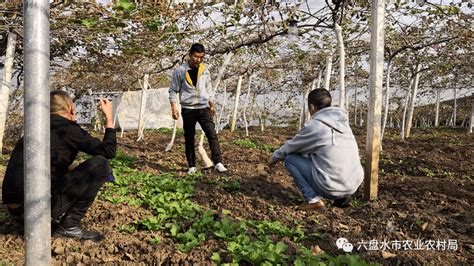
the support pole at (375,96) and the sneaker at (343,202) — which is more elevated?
the support pole at (375,96)

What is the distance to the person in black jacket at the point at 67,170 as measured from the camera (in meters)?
2.37

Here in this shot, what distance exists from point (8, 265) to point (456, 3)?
6364 mm

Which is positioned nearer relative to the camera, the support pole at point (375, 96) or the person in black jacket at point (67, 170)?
the person in black jacket at point (67, 170)

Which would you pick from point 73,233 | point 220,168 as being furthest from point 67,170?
point 220,168

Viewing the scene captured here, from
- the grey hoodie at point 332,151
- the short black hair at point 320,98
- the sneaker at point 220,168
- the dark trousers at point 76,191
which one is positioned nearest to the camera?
the dark trousers at point 76,191

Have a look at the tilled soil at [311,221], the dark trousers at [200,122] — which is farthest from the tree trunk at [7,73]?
the dark trousers at [200,122]

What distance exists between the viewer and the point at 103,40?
15.3ft

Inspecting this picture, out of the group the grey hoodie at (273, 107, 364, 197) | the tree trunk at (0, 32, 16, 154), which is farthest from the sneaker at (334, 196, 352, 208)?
the tree trunk at (0, 32, 16, 154)

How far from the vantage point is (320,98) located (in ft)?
11.3

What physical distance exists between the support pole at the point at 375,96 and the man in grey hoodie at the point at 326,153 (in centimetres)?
51

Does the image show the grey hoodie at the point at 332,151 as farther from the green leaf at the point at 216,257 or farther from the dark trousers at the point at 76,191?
the dark trousers at the point at 76,191

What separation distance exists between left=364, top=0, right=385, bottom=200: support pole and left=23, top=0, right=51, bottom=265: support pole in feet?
10.4

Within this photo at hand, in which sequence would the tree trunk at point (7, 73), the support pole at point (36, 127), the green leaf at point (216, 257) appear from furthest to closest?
the tree trunk at point (7, 73)
the green leaf at point (216, 257)
the support pole at point (36, 127)

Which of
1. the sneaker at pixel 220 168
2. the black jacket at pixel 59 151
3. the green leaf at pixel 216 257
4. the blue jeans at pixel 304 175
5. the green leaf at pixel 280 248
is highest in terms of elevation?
the black jacket at pixel 59 151
